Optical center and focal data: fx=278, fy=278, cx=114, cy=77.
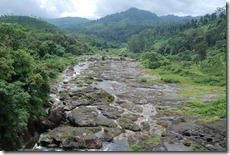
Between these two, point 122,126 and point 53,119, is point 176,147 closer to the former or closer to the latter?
point 122,126

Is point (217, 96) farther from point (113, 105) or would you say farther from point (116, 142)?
point (116, 142)

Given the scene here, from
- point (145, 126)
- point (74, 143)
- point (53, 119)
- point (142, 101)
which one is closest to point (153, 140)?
point (145, 126)

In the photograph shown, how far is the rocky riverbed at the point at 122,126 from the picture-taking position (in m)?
22.4

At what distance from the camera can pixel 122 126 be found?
1096 inches

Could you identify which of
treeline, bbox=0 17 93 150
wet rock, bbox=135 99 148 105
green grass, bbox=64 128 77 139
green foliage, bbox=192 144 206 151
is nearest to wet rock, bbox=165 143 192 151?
green foliage, bbox=192 144 206 151

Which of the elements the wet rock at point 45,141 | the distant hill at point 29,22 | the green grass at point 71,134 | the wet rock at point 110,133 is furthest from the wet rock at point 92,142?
the distant hill at point 29,22

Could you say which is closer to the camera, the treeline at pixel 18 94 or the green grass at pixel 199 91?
the treeline at pixel 18 94

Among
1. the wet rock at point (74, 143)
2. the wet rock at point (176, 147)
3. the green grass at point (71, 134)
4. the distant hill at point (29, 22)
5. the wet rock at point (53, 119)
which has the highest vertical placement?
the distant hill at point (29, 22)

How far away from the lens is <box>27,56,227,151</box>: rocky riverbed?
73.5 ft

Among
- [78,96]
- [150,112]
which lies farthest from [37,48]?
[150,112]

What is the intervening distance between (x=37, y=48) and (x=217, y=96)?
46.3 meters

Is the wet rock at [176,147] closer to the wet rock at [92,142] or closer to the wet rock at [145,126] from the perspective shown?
the wet rock at [145,126]

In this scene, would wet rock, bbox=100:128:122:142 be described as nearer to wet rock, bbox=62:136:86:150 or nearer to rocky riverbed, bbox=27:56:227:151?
rocky riverbed, bbox=27:56:227:151

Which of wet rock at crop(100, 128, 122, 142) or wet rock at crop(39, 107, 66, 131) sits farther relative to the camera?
wet rock at crop(39, 107, 66, 131)
